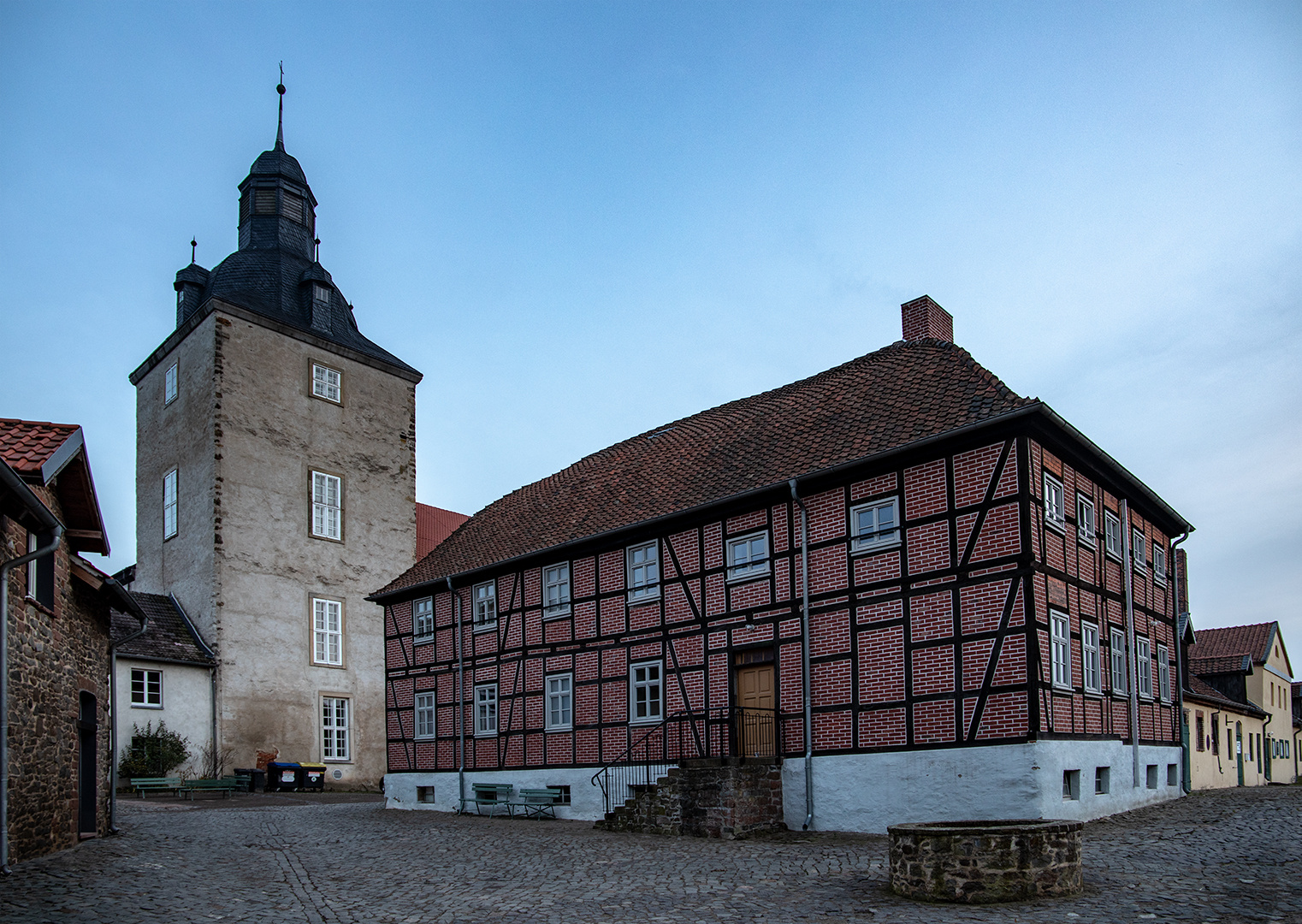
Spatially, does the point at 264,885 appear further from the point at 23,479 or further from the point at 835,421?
the point at 835,421

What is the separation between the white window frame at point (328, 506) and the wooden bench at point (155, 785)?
9121 millimetres

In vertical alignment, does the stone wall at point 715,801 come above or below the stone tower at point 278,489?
below

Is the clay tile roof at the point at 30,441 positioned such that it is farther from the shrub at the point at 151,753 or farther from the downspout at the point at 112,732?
the shrub at the point at 151,753

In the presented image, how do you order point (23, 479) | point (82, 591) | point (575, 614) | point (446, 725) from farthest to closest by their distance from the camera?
point (446, 725)
point (575, 614)
point (82, 591)
point (23, 479)

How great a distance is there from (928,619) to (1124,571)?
16.8 feet

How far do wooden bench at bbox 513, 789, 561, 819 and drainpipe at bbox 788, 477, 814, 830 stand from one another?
6.01 metres

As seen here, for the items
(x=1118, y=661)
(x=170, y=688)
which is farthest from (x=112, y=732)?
(x=1118, y=661)

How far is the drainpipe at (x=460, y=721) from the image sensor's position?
22.9m

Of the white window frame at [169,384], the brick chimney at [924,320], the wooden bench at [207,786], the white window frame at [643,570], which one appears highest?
the white window frame at [169,384]

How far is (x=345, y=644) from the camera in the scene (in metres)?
34.8

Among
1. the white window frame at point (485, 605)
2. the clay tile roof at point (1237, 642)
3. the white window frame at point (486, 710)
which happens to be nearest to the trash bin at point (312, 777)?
the white window frame at point (486, 710)

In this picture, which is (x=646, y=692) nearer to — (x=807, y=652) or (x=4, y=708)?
(x=807, y=652)

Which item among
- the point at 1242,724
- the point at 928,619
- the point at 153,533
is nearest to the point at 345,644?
the point at 153,533

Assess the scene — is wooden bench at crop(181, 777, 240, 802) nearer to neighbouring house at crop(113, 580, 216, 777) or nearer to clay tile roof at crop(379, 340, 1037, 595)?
neighbouring house at crop(113, 580, 216, 777)
